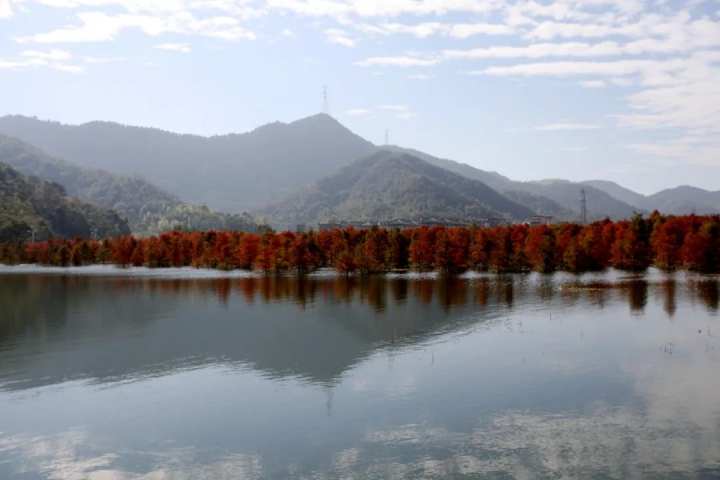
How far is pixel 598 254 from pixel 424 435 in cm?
16161

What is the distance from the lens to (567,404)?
1655 inches

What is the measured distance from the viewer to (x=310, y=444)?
35312 millimetres

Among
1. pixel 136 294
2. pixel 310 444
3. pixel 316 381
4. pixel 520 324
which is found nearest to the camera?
pixel 310 444

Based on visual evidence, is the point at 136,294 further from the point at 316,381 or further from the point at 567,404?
the point at 567,404

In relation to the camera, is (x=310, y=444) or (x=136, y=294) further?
(x=136, y=294)

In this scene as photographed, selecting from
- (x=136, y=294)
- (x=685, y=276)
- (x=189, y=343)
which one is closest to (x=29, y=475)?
(x=189, y=343)

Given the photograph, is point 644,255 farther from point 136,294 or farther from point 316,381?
point 316,381

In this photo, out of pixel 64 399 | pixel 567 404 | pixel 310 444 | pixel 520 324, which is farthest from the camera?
pixel 520 324

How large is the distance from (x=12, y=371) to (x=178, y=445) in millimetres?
28124

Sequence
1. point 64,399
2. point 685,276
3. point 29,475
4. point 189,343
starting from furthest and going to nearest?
1. point 685,276
2. point 189,343
3. point 64,399
4. point 29,475

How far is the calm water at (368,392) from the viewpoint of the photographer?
32.6m

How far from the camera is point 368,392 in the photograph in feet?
152

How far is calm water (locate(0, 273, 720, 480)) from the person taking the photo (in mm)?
32594

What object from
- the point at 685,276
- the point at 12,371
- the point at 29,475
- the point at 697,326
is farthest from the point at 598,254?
the point at 29,475
